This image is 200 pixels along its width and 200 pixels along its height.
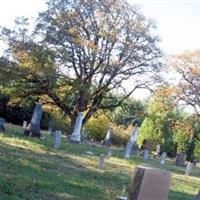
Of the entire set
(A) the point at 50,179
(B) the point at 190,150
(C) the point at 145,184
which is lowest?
(A) the point at 50,179

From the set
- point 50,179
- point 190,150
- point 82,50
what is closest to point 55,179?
point 50,179

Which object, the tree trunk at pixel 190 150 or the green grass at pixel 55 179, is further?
the tree trunk at pixel 190 150

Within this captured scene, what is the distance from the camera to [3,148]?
1532cm

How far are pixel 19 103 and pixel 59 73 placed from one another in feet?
14.9

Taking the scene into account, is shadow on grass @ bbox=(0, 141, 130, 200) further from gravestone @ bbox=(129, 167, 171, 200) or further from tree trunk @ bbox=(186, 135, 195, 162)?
tree trunk @ bbox=(186, 135, 195, 162)

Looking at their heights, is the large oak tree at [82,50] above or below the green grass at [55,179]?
above

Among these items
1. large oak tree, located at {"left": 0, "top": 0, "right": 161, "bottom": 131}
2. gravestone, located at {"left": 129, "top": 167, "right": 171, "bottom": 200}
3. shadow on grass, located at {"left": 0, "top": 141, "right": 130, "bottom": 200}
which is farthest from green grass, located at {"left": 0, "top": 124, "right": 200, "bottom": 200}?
large oak tree, located at {"left": 0, "top": 0, "right": 161, "bottom": 131}

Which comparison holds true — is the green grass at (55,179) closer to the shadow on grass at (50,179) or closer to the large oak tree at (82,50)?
the shadow on grass at (50,179)

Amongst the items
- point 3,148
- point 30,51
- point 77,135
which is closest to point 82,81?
point 30,51

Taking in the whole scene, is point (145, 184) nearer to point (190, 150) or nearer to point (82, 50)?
point (82, 50)

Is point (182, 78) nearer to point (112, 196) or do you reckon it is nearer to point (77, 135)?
point (77, 135)

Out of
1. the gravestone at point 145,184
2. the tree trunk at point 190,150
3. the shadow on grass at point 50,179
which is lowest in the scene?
the shadow on grass at point 50,179

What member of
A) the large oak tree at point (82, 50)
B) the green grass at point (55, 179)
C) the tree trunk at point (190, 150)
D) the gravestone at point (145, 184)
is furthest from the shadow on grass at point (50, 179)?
the tree trunk at point (190, 150)

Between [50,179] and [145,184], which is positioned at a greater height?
[145,184]
